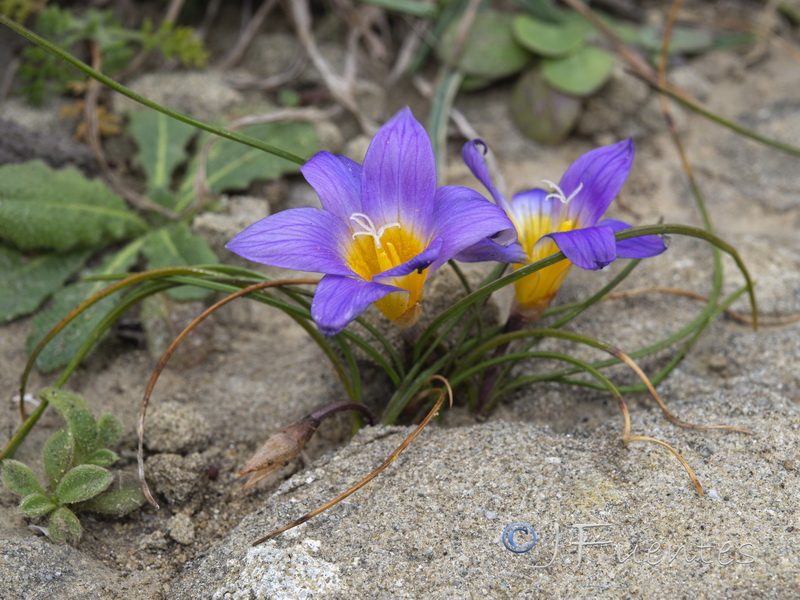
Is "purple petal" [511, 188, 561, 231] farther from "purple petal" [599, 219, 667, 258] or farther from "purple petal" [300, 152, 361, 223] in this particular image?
"purple petal" [300, 152, 361, 223]

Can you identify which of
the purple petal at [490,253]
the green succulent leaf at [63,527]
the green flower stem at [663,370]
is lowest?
the green flower stem at [663,370]

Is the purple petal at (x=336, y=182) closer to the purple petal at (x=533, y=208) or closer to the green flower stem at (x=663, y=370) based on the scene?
the purple petal at (x=533, y=208)

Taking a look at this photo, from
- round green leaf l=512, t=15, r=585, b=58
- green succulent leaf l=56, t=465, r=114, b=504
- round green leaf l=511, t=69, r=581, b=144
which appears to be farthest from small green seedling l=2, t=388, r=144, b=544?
round green leaf l=512, t=15, r=585, b=58

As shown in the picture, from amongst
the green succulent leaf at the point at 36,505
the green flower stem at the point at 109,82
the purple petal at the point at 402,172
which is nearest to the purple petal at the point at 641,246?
the purple petal at the point at 402,172

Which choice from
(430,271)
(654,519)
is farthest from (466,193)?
(654,519)

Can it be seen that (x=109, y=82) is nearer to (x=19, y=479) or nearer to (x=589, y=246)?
(x=19, y=479)

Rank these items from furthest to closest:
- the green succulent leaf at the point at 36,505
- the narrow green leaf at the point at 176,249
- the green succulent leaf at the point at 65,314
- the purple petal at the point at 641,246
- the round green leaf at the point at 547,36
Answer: the round green leaf at the point at 547,36, the narrow green leaf at the point at 176,249, the green succulent leaf at the point at 65,314, the purple petal at the point at 641,246, the green succulent leaf at the point at 36,505

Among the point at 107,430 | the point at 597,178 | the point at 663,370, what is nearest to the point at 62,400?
the point at 107,430
